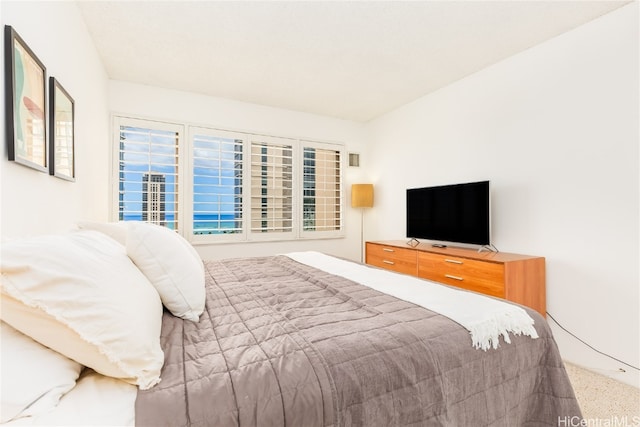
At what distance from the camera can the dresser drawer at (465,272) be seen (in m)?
2.34

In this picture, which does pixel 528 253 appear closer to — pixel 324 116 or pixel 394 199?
pixel 394 199

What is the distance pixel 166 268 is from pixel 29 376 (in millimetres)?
517

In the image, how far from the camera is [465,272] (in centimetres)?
261

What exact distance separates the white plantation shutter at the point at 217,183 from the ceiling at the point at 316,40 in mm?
624

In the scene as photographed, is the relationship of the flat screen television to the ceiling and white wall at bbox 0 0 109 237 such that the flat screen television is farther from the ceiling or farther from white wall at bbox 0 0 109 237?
white wall at bbox 0 0 109 237

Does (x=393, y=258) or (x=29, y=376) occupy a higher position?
(x=29, y=376)

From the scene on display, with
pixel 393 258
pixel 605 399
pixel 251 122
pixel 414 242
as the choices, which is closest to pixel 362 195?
pixel 414 242

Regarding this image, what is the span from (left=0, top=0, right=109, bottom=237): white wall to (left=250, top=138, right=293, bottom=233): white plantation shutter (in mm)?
1609

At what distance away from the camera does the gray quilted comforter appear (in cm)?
77

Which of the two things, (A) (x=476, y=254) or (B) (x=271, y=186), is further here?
(B) (x=271, y=186)

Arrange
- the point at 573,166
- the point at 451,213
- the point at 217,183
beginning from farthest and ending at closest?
the point at 217,183 → the point at 451,213 → the point at 573,166

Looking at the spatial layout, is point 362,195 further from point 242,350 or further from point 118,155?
point 242,350

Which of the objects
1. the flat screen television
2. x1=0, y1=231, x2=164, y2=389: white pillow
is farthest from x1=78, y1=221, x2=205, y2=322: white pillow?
the flat screen television

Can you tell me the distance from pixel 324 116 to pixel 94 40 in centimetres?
274
